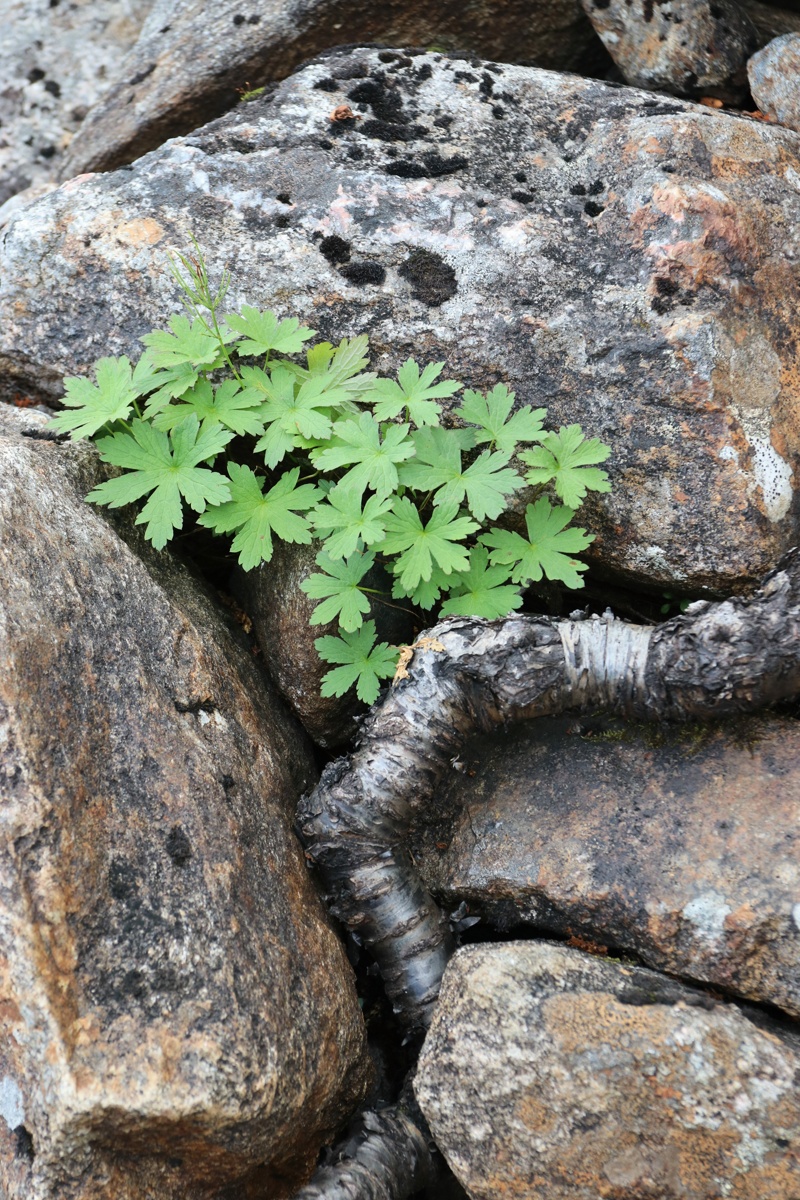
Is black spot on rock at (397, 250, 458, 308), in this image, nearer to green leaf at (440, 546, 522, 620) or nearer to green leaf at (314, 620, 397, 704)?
green leaf at (440, 546, 522, 620)

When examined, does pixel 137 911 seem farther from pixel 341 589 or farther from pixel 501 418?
pixel 501 418

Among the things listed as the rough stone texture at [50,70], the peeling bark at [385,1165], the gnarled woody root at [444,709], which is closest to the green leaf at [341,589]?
the gnarled woody root at [444,709]

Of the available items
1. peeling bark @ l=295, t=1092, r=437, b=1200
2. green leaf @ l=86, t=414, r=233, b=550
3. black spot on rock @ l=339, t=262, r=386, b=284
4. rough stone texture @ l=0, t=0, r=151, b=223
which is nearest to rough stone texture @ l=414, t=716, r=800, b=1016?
peeling bark @ l=295, t=1092, r=437, b=1200

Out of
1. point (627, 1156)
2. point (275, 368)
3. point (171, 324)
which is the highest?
point (171, 324)

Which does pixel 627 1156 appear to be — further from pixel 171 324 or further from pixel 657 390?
pixel 171 324

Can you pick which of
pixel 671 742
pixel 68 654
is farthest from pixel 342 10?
pixel 671 742

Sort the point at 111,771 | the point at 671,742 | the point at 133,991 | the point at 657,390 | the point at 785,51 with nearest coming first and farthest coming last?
1. the point at 133,991
2. the point at 111,771
3. the point at 671,742
4. the point at 657,390
5. the point at 785,51
